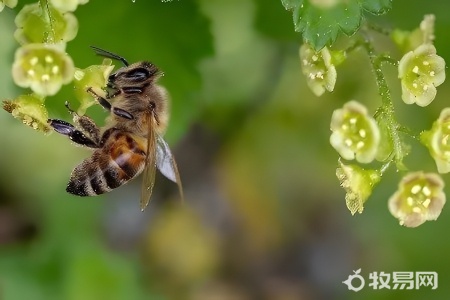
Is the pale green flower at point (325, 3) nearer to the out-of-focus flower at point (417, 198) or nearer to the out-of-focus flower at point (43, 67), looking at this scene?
the out-of-focus flower at point (417, 198)

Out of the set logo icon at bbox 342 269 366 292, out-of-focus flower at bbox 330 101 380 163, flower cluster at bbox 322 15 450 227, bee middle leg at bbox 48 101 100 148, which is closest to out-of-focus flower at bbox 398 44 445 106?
flower cluster at bbox 322 15 450 227

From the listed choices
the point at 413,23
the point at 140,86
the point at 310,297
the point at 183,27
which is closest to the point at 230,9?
the point at 183,27

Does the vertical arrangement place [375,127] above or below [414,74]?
below

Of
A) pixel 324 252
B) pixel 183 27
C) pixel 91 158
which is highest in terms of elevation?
pixel 183 27

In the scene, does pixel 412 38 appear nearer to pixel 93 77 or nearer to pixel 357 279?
pixel 93 77

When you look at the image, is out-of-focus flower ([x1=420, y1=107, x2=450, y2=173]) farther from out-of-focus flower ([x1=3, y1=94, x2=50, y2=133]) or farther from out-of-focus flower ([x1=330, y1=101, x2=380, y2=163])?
out-of-focus flower ([x1=3, y1=94, x2=50, y2=133])

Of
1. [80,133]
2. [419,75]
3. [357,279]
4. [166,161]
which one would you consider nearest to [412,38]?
[419,75]

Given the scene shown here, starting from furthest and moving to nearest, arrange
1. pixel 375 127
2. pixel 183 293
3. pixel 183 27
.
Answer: pixel 183 293 < pixel 183 27 < pixel 375 127

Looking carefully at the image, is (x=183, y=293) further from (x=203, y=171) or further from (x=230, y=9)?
(x=230, y=9)

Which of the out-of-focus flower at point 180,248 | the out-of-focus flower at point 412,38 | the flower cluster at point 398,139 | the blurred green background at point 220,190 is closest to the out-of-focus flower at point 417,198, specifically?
the flower cluster at point 398,139
